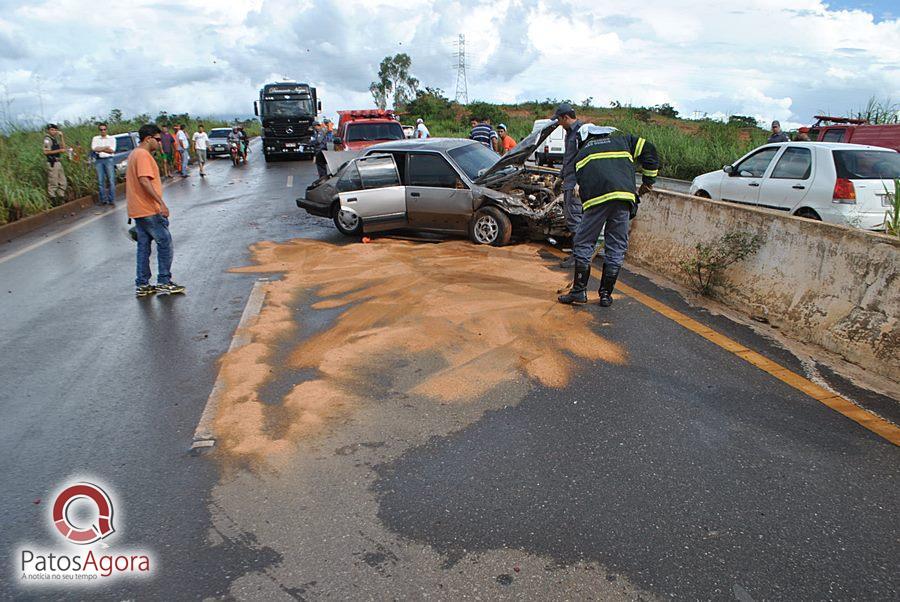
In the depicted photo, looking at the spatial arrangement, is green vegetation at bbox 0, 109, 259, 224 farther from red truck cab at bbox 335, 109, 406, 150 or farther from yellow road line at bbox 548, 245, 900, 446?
yellow road line at bbox 548, 245, 900, 446

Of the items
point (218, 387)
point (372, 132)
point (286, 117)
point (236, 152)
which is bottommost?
point (218, 387)

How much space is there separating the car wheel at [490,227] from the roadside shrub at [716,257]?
2692mm

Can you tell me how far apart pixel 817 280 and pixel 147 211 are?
21.9 ft

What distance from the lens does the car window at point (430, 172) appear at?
881 centimetres

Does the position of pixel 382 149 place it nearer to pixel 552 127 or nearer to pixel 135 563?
pixel 552 127

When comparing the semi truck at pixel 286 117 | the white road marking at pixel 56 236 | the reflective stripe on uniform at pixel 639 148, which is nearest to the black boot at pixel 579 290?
the reflective stripe on uniform at pixel 639 148

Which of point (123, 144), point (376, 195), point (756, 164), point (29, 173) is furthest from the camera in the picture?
point (123, 144)

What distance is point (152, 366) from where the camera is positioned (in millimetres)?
4680

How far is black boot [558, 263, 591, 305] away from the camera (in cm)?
587

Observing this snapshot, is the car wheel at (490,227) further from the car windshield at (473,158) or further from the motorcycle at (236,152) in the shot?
the motorcycle at (236,152)

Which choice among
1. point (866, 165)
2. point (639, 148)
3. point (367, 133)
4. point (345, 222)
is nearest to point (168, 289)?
point (345, 222)

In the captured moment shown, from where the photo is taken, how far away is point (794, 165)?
797cm
